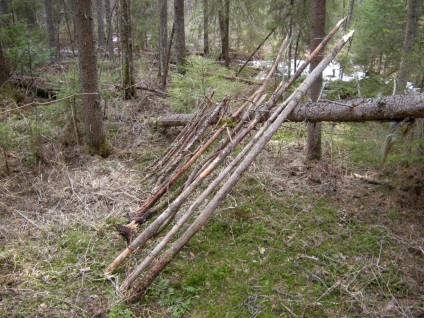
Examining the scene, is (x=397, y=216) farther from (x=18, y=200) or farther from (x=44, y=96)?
(x=44, y=96)

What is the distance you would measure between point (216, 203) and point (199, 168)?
1138 millimetres

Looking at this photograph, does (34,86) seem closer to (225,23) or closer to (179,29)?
(179,29)

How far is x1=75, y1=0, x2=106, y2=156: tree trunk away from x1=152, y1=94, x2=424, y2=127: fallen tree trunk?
110 inches

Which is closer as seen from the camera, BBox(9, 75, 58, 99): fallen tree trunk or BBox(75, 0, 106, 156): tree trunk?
BBox(75, 0, 106, 156): tree trunk

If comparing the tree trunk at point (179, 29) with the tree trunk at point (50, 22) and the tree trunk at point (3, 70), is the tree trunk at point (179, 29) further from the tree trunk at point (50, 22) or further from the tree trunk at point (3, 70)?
the tree trunk at point (50, 22)

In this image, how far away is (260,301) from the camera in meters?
2.85

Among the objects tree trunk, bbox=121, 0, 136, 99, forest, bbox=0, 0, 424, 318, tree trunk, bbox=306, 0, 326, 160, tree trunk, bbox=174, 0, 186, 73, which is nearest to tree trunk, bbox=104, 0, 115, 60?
tree trunk, bbox=121, 0, 136, 99

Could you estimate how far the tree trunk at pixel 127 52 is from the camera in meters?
7.32

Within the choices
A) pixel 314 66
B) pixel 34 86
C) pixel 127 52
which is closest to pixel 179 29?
pixel 127 52

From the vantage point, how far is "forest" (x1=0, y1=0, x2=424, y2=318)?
9.46ft

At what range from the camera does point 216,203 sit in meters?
3.01

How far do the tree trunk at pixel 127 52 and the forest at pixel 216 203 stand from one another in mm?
1143

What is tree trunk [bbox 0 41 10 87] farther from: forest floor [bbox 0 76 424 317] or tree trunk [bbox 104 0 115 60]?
forest floor [bbox 0 76 424 317]

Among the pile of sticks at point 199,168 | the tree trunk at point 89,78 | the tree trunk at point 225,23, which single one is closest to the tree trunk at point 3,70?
the tree trunk at point 89,78
